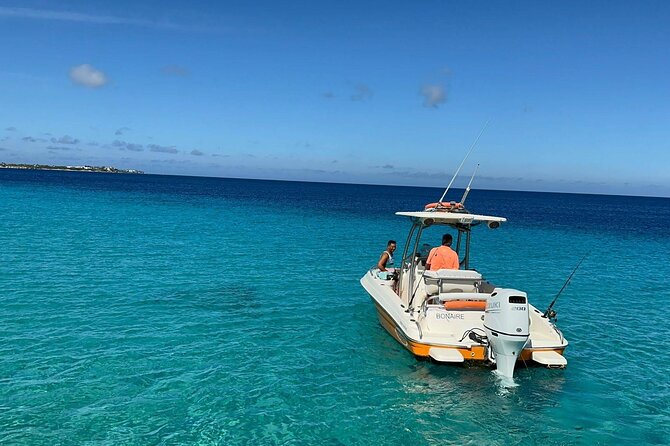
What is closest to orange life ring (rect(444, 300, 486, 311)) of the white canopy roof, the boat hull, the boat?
the boat

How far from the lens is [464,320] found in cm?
959

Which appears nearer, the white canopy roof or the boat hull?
the boat hull

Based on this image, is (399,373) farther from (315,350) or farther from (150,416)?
(150,416)

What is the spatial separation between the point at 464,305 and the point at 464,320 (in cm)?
32

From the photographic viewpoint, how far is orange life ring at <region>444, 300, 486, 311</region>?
9734mm

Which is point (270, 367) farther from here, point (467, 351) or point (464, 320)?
point (464, 320)

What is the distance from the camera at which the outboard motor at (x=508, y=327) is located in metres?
8.28

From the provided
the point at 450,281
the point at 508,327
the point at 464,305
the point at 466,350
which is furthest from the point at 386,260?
the point at 508,327

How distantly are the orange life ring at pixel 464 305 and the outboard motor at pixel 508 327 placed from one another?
3.28 ft

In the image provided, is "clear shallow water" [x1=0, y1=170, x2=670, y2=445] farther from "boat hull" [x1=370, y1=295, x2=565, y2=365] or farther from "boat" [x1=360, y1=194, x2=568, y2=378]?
"boat" [x1=360, y1=194, x2=568, y2=378]

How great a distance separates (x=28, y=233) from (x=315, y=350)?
21457 mm

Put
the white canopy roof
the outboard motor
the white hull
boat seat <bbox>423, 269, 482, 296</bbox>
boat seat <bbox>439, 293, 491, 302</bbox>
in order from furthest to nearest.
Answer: the white canopy roof
boat seat <bbox>423, 269, 482, 296</bbox>
boat seat <bbox>439, 293, 491, 302</bbox>
the white hull
the outboard motor

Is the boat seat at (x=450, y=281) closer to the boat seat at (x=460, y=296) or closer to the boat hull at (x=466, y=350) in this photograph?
the boat seat at (x=460, y=296)

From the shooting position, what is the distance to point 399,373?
937cm
